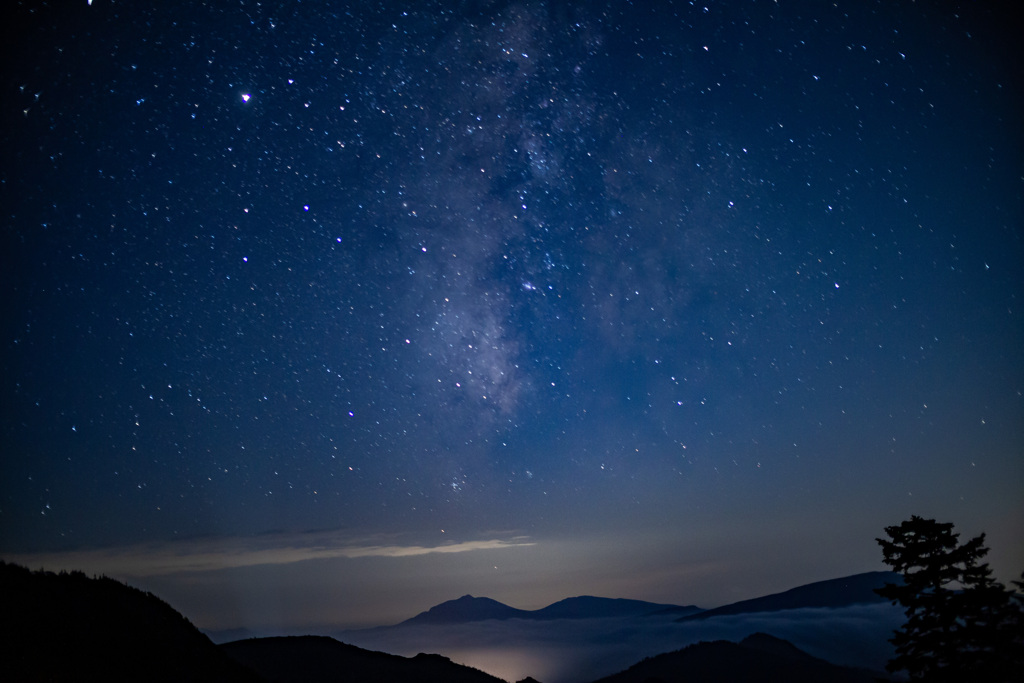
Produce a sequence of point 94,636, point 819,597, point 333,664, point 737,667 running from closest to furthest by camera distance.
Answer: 1. point 94,636
2. point 333,664
3. point 737,667
4. point 819,597

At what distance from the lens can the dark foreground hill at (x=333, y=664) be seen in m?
23.8

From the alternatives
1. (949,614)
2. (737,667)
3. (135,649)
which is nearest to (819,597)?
(737,667)

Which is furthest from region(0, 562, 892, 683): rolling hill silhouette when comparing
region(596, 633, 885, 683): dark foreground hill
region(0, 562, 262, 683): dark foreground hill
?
region(596, 633, 885, 683): dark foreground hill

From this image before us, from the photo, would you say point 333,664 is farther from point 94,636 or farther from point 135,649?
point 94,636

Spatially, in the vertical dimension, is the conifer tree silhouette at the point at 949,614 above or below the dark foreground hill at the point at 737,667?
above

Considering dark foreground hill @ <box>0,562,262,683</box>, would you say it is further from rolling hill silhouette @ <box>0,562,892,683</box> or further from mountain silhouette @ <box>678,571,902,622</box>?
mountain silhouette @ <box>678,571,902,622</box>

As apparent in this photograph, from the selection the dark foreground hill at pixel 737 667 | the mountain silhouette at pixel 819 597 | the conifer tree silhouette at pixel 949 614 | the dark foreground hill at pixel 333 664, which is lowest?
the mountain silhouette at pixel 819 597

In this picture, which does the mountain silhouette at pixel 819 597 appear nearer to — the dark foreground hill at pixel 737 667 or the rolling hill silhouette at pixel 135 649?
the dark foreground hill at pixel 737 667

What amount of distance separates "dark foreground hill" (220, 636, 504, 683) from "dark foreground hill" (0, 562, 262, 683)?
7.04m

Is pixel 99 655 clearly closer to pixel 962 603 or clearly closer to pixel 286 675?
pixel 286 675

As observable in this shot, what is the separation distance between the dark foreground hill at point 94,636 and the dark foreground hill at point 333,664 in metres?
7.04

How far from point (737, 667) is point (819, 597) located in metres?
116

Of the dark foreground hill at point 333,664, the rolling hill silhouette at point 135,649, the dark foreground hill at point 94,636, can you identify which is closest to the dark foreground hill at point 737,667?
the dark foreground hill at point 333,664

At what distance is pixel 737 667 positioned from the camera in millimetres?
67188
